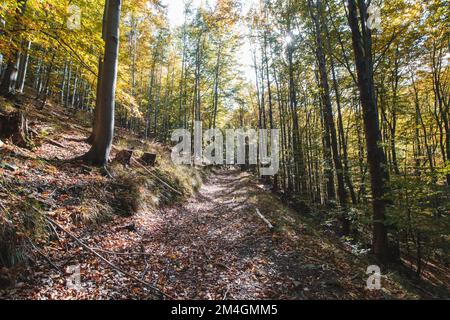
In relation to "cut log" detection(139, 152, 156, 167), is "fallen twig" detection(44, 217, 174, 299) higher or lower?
lower

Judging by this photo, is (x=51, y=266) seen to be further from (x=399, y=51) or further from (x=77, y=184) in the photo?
(x=399, y=51)

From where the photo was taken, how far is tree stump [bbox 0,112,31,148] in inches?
215

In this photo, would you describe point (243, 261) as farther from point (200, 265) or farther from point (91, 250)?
point (91, 250)

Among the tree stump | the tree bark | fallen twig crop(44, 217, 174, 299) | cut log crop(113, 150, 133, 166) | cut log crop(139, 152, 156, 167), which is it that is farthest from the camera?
cut log crop(139, 152, 156, 167)

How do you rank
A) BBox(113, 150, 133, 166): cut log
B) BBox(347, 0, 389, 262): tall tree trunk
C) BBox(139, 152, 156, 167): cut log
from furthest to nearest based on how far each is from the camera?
1. BBox(139, 152, 156, 167): cut log
2. BBox(113, 150, 133, 166): cut log
3. BBox(347, 0, 389, 262): tall tree trunk

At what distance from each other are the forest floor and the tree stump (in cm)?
43

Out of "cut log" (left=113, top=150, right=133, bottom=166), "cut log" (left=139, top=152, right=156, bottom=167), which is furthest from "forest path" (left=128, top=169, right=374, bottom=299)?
"cut log" (left=139, top=152, right=156, bottom=167)

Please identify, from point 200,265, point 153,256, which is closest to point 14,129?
point 153,256

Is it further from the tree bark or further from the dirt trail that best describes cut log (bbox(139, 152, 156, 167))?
the dirt trail

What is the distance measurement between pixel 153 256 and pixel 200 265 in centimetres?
97

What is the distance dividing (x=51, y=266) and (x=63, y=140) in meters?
5.74

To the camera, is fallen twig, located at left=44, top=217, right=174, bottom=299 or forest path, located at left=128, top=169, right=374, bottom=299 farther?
forest path, located at left=128, top=169, right=374, bottom=299
